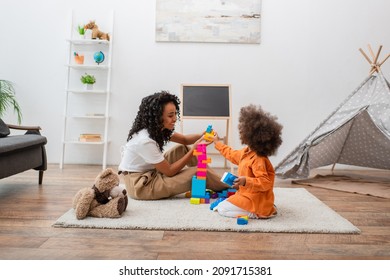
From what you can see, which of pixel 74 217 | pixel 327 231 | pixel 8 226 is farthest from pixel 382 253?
pixel 8 226

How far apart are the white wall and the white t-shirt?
5.96ft

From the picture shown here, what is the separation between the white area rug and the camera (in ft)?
6.81

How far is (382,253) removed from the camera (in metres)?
1.77

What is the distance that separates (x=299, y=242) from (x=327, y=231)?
0.80ft

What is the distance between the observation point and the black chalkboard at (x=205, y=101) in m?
4.14

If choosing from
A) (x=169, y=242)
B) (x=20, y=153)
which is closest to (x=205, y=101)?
A: (x=20, y=153)

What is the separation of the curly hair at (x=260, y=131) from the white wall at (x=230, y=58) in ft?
7.18

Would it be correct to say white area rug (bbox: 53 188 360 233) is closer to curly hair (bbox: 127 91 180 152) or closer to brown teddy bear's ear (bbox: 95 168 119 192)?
brown teddy bear's ear (bbox: 95 168 119 192)

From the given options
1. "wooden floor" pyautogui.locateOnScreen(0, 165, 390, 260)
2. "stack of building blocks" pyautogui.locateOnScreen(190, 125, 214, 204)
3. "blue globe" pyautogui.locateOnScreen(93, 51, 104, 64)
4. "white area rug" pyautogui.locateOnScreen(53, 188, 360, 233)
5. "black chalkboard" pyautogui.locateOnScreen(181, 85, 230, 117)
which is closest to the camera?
"wooden floor" pyautogui.locateOnScreen(0, 165, 390, 260)

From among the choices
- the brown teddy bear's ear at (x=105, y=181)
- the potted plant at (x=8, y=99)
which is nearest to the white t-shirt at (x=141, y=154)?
the brown teddy bear's ear at (x=105, y=181)

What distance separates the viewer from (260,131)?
2.20 meters

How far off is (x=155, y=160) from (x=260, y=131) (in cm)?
74

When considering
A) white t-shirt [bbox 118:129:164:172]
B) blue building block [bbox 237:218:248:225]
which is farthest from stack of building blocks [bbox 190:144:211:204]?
blue building block [bbox 237:218:248:225]

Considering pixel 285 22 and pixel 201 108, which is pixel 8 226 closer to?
pixel 201 108
